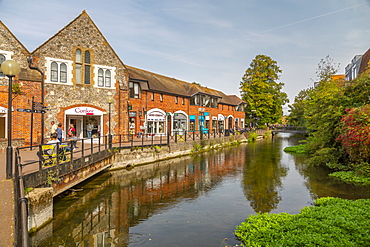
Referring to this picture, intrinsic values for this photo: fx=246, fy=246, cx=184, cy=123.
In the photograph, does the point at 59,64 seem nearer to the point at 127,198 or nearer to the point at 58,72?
the point at 58,72

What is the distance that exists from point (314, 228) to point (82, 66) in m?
17.9

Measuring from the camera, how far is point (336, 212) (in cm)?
738

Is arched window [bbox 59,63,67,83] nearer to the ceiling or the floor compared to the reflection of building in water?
nearer to the ceiling

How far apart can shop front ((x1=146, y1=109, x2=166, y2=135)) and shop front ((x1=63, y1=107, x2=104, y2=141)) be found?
650cm

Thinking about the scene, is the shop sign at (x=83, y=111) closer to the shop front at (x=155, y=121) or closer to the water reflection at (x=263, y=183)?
the shop front at (x=155, y=121)

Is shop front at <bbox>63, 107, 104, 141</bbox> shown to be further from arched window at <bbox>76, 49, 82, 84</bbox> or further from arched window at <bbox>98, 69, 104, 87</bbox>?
Result: arched window at <bbox>76, 49, 82, 84</bbox>

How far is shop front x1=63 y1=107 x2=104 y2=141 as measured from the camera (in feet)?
60.7

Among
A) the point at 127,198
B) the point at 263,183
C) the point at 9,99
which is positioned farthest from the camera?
the point at 263,183

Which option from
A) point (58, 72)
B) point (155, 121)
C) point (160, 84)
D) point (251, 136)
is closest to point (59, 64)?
point (58, 72)

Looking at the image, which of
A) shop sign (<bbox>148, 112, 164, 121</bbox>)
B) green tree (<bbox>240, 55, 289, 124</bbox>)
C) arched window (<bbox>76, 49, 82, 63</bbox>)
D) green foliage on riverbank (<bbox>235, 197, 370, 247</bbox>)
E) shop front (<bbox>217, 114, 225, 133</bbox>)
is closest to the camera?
green foliage on riverbank (<bbox>235, 197, 370, 247</bbox>)

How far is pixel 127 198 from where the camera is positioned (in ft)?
35.3

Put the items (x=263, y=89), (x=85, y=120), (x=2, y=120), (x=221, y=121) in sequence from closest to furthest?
(x=2, y=120) < (x=85, y=120) < (x=221, y=121) < (x=263, y=89)

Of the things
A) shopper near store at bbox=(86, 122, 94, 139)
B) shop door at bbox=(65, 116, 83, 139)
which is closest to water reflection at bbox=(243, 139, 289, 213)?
shopper near store at bbox=(86, 122, 94, 139)

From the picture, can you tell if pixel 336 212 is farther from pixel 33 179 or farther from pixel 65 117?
pixel 65 117
